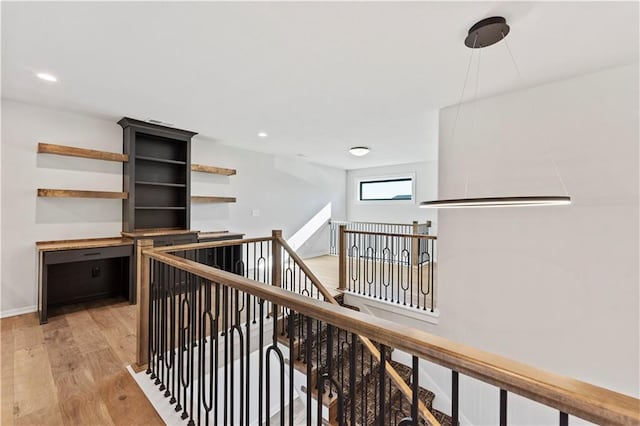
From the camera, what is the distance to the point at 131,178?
12.4 feet

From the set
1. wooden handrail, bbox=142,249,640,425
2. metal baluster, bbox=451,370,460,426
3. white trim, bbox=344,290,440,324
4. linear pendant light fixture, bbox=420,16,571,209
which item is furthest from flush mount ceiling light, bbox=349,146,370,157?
metal baluster, bbox=451,370,460,426

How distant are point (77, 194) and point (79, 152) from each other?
508 millimetres

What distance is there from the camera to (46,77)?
8.38 feet

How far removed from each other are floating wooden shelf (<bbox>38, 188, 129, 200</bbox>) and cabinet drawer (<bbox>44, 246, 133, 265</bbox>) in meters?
0.70

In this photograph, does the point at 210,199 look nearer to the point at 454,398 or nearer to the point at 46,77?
the point at 46,77

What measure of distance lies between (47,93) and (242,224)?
128 inches

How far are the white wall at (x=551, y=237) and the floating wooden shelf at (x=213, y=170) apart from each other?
3429 mm

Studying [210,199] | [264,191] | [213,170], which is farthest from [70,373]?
[264,191]

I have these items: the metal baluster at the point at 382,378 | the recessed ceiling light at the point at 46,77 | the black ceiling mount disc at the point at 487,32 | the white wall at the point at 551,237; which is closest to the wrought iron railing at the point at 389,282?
the white wall at the point at 551,237

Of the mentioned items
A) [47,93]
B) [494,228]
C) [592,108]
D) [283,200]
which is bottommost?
[494,228]

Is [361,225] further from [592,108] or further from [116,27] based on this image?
[116,27]

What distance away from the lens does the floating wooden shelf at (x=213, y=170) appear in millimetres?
4527

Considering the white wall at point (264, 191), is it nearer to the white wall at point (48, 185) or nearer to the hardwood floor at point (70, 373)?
the white wall at point (48, 185)

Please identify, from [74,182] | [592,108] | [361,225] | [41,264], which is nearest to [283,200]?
[361,225]
